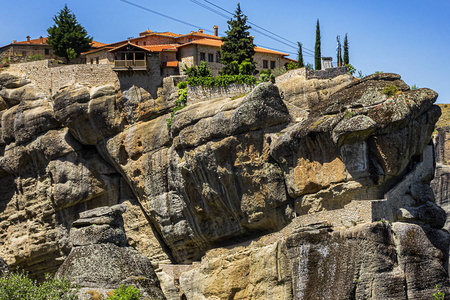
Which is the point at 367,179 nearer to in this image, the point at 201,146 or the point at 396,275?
the point at 396,275

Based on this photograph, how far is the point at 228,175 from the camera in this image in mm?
60031

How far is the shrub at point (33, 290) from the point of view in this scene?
44594 mm

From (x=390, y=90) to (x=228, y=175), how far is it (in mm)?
11998

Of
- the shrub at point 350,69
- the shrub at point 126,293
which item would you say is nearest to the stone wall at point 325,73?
the shrub at point 350,69

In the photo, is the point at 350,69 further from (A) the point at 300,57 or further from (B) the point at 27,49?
(B) the point at 27,49

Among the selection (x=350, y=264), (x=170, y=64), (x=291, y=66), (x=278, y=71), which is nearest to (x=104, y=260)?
(x=350, y=264)

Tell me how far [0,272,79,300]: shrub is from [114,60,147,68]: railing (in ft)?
82.3

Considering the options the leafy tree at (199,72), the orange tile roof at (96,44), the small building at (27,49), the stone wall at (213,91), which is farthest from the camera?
the small building at (27,49)

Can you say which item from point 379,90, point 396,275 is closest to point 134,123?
point 379,90

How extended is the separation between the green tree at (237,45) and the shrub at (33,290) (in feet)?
84.5

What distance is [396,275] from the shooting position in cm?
4975

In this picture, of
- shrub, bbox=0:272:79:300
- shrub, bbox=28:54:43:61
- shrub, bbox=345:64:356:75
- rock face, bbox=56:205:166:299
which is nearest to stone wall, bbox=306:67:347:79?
shrub, bbox=345:64:356:75

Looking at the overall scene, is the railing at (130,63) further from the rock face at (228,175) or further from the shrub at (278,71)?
the shrub at (278,71)

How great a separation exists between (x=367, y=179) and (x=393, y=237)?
4287mm
